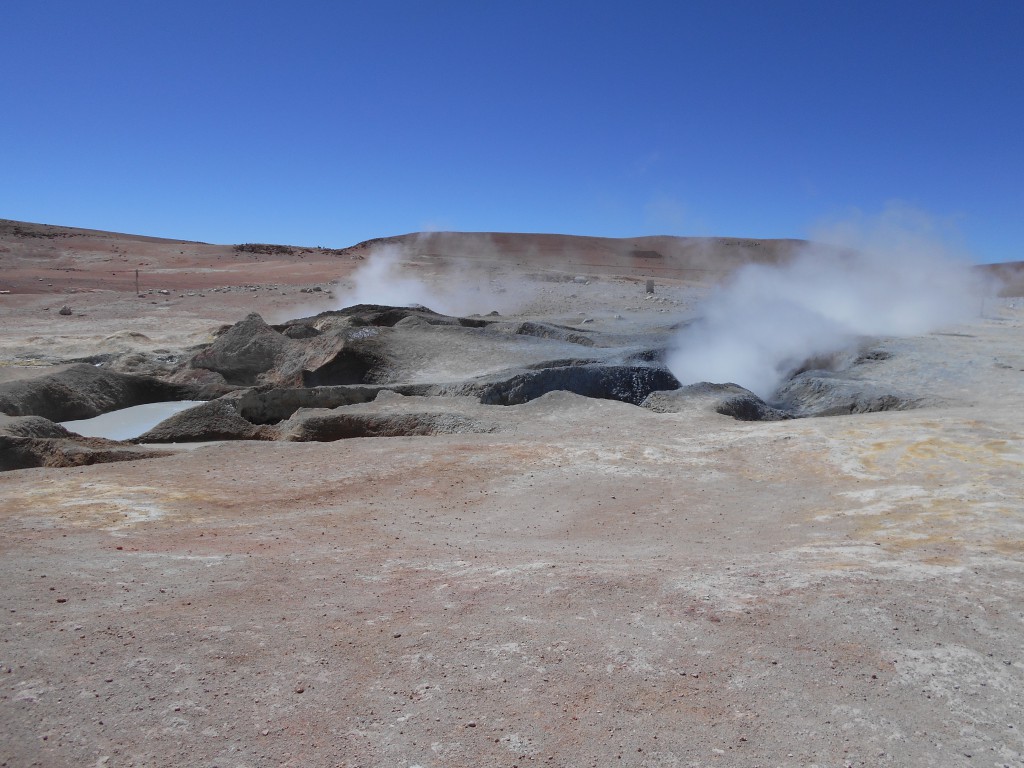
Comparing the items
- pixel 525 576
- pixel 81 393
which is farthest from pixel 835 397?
pixel 81 393

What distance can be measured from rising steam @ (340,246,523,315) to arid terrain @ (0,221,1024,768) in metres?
13.4

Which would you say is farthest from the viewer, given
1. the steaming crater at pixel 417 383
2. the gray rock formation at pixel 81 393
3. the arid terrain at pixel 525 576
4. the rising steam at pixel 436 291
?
the rising steam at pixel 436 291

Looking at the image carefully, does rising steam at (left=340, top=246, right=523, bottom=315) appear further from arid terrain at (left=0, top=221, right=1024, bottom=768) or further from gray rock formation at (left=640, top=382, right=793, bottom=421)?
gray rock formation at (left=640, top=382, right=793, bottom=421)

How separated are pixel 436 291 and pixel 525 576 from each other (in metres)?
24.0

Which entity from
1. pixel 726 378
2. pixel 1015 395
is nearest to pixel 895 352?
pixel 726 378

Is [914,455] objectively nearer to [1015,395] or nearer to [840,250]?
[1015,395]

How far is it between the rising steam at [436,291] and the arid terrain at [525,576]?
13.4 metres

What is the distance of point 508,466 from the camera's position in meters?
6.97

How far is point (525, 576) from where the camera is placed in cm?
398

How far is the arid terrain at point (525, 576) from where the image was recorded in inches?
104

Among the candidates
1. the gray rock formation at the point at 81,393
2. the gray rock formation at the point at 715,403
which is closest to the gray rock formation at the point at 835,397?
the gray rock formation at the point at 715,403

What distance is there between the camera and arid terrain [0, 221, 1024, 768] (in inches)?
104

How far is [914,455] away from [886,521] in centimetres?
175

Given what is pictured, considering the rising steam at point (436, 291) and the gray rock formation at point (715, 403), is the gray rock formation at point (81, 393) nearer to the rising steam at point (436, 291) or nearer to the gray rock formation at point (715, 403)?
the gray rock formation at point (715, 403)
